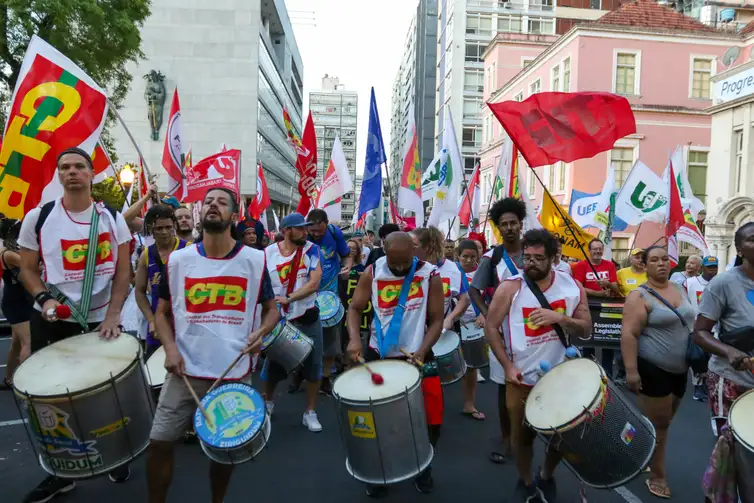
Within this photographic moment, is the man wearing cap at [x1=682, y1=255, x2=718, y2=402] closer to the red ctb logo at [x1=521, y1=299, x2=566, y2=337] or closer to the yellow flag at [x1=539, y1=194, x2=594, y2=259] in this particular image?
the yellow flag at [x1=539, y1=194, x2=594, y2=259]

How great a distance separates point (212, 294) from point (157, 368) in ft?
5.89

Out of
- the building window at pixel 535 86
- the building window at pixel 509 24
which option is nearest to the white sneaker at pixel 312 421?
the building window at pixel 535 86

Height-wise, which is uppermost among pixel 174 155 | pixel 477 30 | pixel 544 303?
pixel 477 30

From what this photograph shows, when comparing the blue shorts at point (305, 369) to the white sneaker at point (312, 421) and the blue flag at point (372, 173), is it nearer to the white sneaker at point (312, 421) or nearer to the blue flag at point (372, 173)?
the white sneaker at point (312, 421)

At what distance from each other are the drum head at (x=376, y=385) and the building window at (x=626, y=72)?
92.4ft

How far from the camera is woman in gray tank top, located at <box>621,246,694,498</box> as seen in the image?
429 cm

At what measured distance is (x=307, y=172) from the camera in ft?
35.2

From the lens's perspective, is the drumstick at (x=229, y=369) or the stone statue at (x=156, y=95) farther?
the stone statue at (x=156, y=95)

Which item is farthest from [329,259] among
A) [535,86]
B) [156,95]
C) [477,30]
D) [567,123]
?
[477,30]

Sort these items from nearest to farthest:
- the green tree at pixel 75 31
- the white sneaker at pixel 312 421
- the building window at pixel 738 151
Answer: the white sneaker at pixel 312 421 < the green tree at pixel 75 31 < the building window at pixel 738 151

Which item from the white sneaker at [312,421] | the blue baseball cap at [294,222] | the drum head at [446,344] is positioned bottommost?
the white sneaker at [312,421]

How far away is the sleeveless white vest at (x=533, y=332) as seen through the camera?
4.01 meters

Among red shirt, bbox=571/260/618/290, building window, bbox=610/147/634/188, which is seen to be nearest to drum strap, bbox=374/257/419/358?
red shirt, bbox=571/260/618/290

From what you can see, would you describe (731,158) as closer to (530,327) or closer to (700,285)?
(700,285)
